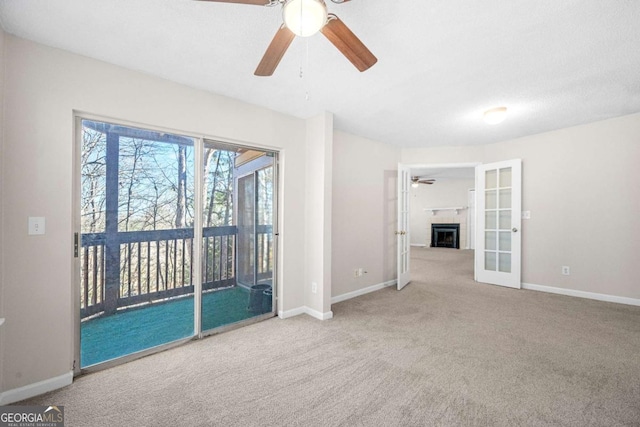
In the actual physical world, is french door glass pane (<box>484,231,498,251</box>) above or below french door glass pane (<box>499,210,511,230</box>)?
below

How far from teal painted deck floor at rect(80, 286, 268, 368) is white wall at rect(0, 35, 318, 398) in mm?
211

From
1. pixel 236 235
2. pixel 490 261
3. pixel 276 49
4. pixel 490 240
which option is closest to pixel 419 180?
pixel 490 240

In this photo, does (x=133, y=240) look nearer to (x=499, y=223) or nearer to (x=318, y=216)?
(x=318, y=216)

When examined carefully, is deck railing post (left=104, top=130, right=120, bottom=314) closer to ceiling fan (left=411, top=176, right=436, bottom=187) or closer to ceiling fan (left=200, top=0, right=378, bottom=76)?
ceiling fan (left=200, top=0, right=378, bottom=76)

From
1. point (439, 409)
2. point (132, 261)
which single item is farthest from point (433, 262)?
point (132, 261)

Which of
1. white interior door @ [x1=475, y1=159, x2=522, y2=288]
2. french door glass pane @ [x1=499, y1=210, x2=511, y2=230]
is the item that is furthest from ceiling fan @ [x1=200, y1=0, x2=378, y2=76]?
french door glass pane @ [x1=499, y1=210, x2=511, y2=230]

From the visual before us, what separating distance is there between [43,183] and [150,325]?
1415mm

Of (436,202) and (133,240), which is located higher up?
(436,202)

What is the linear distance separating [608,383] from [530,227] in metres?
2.89

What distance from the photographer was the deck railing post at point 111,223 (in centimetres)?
226

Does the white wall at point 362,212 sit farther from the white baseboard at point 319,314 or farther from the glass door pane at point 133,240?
the glass door pane at point 133,240

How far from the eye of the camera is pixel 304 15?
51.0 inches

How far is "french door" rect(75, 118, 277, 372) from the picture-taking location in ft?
7.22

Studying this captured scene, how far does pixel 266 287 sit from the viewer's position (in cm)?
326
